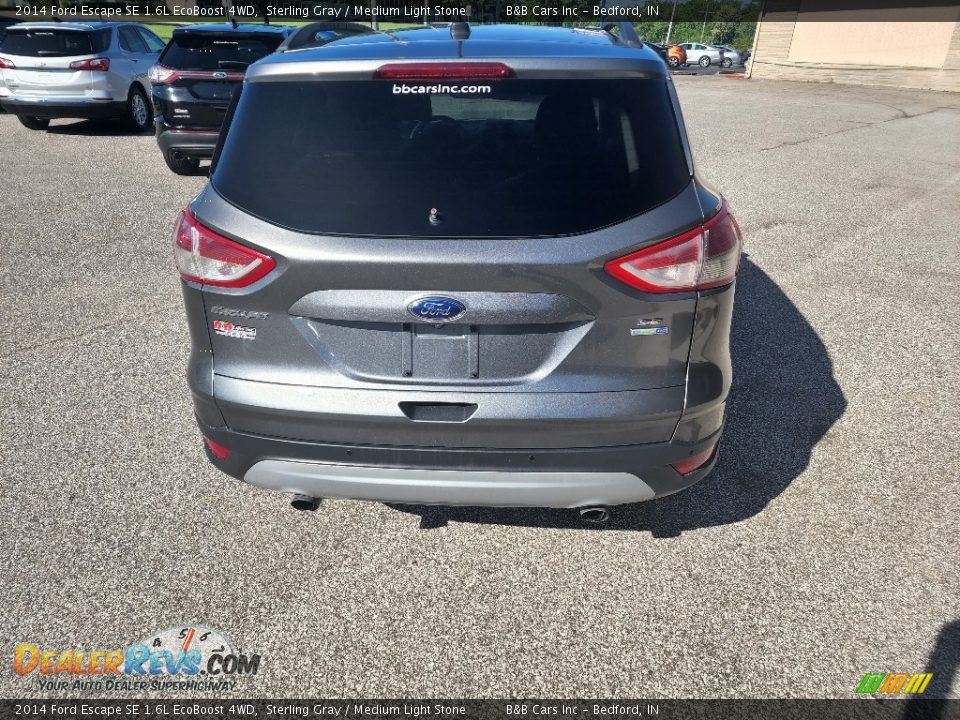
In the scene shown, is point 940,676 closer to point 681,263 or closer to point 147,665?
point 681,263

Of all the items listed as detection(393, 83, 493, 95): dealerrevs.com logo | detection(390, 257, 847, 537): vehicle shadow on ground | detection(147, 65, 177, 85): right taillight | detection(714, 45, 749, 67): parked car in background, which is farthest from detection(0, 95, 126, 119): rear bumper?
detection(714, 45, 749, 67): parked car in background

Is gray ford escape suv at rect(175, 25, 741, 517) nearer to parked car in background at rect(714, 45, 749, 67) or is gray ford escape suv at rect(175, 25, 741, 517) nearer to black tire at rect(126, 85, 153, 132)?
black tire at rect(126, 85, 153, 132)

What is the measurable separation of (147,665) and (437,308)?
5.05 feet

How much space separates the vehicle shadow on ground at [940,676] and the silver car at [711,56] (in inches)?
1969

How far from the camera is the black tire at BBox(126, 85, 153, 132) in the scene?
42.4 feet

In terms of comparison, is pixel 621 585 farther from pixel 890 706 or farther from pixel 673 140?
pixel 673 140

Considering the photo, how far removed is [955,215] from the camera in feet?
29.1

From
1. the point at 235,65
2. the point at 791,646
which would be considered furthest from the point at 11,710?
the point at 235,65

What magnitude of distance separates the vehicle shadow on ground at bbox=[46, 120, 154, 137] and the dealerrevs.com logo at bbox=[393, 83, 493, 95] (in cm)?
1253

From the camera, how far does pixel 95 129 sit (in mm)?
13602

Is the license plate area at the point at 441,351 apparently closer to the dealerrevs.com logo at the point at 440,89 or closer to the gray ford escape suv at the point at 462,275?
the gray ford escape suv at the point at 462,275

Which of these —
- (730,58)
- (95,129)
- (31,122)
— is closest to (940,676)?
(95,129)

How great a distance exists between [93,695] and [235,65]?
8090mm

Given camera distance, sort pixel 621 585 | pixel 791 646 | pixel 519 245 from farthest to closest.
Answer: pixel 621 585
pixel 791 646
pixel 519 245
